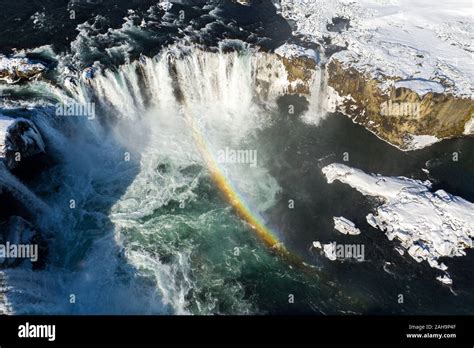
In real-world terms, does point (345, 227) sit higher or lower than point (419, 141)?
lower

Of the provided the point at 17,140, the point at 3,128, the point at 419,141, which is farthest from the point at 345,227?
the point at 3,128

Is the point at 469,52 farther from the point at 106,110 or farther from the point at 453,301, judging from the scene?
the point at 106,110

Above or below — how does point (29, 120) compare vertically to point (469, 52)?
below

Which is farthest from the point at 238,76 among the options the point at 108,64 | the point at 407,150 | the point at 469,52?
the point at 469,52

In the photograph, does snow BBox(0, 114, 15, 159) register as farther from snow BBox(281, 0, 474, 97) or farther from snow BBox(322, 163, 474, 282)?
snow BBox(281, 0, 474, 97)

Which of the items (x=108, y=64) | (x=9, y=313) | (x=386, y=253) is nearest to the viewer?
(x=9, y=313)

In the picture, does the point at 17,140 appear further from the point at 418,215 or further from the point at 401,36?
the point at 401,36

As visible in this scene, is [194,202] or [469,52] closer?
[194,202]
